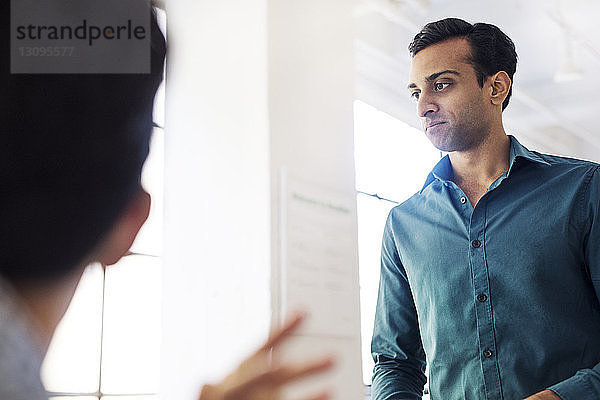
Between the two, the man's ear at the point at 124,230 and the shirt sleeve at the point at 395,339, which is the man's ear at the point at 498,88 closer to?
the shirt sleeve at the point at 395,339

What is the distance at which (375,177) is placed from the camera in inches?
154

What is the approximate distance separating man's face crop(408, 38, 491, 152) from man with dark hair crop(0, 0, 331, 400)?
1347 millimetres

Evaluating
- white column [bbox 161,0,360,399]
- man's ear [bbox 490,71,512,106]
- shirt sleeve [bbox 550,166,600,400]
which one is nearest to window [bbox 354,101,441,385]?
white column [bbox 161,0,360,399]

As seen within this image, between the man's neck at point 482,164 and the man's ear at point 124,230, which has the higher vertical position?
the man's neck at point 482,164

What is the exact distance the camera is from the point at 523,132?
5289 millimetres

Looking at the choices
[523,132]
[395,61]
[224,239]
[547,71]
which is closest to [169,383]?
[224,239]

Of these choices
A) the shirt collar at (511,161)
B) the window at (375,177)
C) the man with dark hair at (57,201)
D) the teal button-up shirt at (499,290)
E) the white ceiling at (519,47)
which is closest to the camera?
the man with dark hair at (57,201)

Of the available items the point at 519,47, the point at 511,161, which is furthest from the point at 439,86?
the point at 519,47

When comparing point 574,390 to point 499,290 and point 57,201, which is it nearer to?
point 499,290

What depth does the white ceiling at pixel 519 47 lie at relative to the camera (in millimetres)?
3541

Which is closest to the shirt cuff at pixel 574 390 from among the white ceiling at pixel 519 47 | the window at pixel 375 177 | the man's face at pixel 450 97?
the man's face at pixel 450 97

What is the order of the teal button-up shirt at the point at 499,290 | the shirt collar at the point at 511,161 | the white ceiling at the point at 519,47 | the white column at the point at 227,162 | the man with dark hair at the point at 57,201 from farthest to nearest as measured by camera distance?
the white ceiling at the point at 519,47, the white column at the point at 227,162, the shirt collar at the point at 511,161, the teal button-up shirt at the point at 499,290, the man with dark hair at the point at 57,201

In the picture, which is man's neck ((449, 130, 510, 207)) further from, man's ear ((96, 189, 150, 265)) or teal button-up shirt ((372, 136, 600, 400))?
man's ear ((96, 189, 150, 265))

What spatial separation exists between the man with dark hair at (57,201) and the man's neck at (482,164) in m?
1.32
